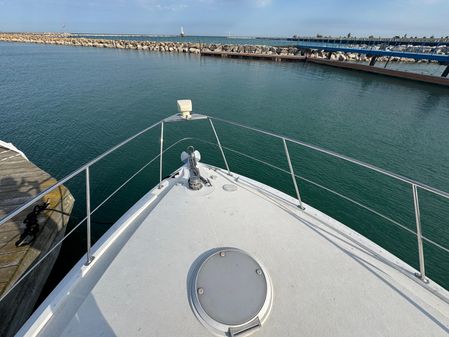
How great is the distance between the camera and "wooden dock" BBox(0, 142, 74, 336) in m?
2.97

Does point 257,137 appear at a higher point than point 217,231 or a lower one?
lower

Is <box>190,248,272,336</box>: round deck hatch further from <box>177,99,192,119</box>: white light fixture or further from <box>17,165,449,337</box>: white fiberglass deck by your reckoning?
<box>177,99,192,119</box>: white light fixture

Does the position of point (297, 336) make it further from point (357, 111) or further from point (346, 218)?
point (357, 111)

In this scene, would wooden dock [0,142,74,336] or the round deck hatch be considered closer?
the round deck hatch

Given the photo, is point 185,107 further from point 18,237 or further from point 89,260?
point 18,237

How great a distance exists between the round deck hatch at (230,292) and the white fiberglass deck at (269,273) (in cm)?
9

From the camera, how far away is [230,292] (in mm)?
1584

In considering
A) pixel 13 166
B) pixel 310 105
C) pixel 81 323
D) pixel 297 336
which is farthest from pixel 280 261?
pixel 310 105

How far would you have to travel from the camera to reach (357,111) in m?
14.4

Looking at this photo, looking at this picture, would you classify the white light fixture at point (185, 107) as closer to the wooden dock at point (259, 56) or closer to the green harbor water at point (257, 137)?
the green harbor water at point (257, 137)

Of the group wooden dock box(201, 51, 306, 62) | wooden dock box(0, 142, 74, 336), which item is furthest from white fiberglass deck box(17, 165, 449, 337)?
wooden dock box(201, 51, 306, 62)

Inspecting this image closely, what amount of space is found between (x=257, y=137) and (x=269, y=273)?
27.0ft

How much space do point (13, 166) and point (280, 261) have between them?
699cm

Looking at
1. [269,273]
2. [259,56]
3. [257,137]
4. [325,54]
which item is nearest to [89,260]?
[269,273]
